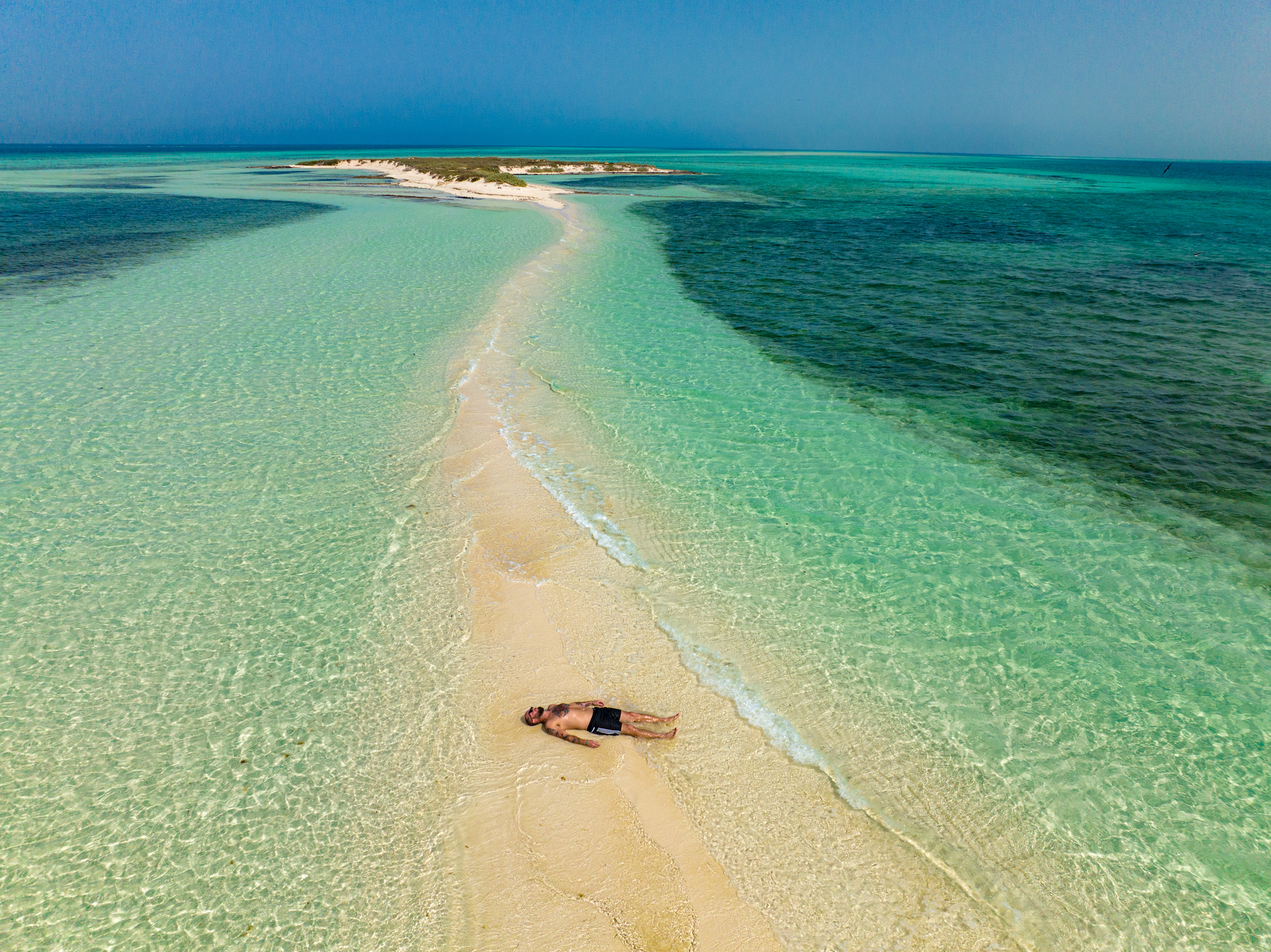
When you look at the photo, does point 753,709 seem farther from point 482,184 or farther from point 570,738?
→ point 482,184

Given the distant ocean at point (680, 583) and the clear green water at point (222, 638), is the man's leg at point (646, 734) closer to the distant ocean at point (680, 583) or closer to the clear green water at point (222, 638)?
the distant ocean at point (680, 583)

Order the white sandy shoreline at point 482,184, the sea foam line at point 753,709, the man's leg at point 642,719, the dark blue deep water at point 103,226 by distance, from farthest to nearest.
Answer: the white sandy shoreline at point 482,184 < the dark blue deep water at point 103,226 < the man's leg at point 642,719 < the sea foam line at point 753,709

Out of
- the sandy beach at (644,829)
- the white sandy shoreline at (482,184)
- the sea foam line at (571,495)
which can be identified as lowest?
the sandy beach at (644,829)

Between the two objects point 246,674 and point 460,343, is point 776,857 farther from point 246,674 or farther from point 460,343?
point 460,343

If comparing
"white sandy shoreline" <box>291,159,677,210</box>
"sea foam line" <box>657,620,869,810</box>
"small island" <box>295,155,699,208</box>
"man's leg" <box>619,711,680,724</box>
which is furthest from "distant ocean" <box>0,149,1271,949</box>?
"small island" <box>295,155,699,208</box>

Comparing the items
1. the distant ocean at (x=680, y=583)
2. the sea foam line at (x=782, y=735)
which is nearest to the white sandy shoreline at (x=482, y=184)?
the distant ocean at (x=680, y=583)

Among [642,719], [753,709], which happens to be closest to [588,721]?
[642,719]

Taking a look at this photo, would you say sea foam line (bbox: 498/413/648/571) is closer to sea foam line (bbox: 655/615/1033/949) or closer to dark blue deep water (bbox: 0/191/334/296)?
sea foam line (bbox: 655/615/1033/949)
